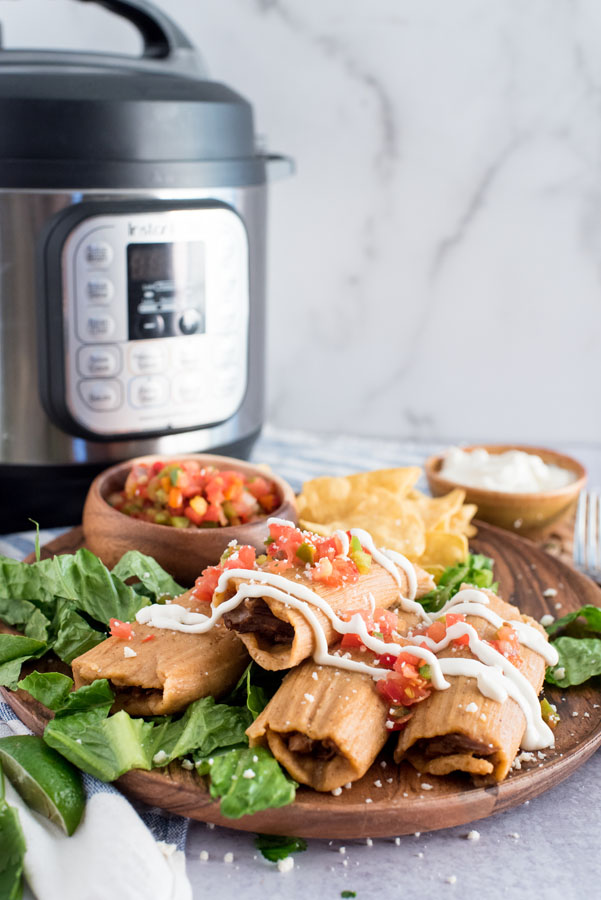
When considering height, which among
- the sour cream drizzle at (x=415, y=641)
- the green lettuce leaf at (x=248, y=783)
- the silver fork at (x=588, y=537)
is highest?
the sour cream drizzle at (x=415, y=641)

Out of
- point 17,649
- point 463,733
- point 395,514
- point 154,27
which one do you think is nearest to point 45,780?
point 17,649


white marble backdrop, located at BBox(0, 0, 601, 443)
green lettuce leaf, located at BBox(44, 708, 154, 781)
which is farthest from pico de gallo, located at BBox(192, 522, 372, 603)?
white marble backdrop, located at BBox(0, 0, 601, 443)

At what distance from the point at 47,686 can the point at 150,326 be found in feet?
2.82

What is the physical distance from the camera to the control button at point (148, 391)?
6.37 feet

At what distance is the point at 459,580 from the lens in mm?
1648

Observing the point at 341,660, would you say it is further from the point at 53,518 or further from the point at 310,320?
the point at 310,320

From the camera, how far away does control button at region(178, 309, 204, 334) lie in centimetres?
196

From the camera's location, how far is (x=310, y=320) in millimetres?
2938

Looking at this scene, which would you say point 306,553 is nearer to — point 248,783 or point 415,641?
point 415,641

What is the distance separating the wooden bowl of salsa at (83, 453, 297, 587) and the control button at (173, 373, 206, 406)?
0.19m

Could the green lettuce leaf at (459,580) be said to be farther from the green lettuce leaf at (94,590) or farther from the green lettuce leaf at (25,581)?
the green lettuce leaf at (25,581)

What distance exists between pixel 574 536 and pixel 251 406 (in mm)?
796

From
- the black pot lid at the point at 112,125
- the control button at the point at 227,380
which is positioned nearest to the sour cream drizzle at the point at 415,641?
the control button at the point at 227,380

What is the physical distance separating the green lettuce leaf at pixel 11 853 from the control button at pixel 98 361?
1.01m
